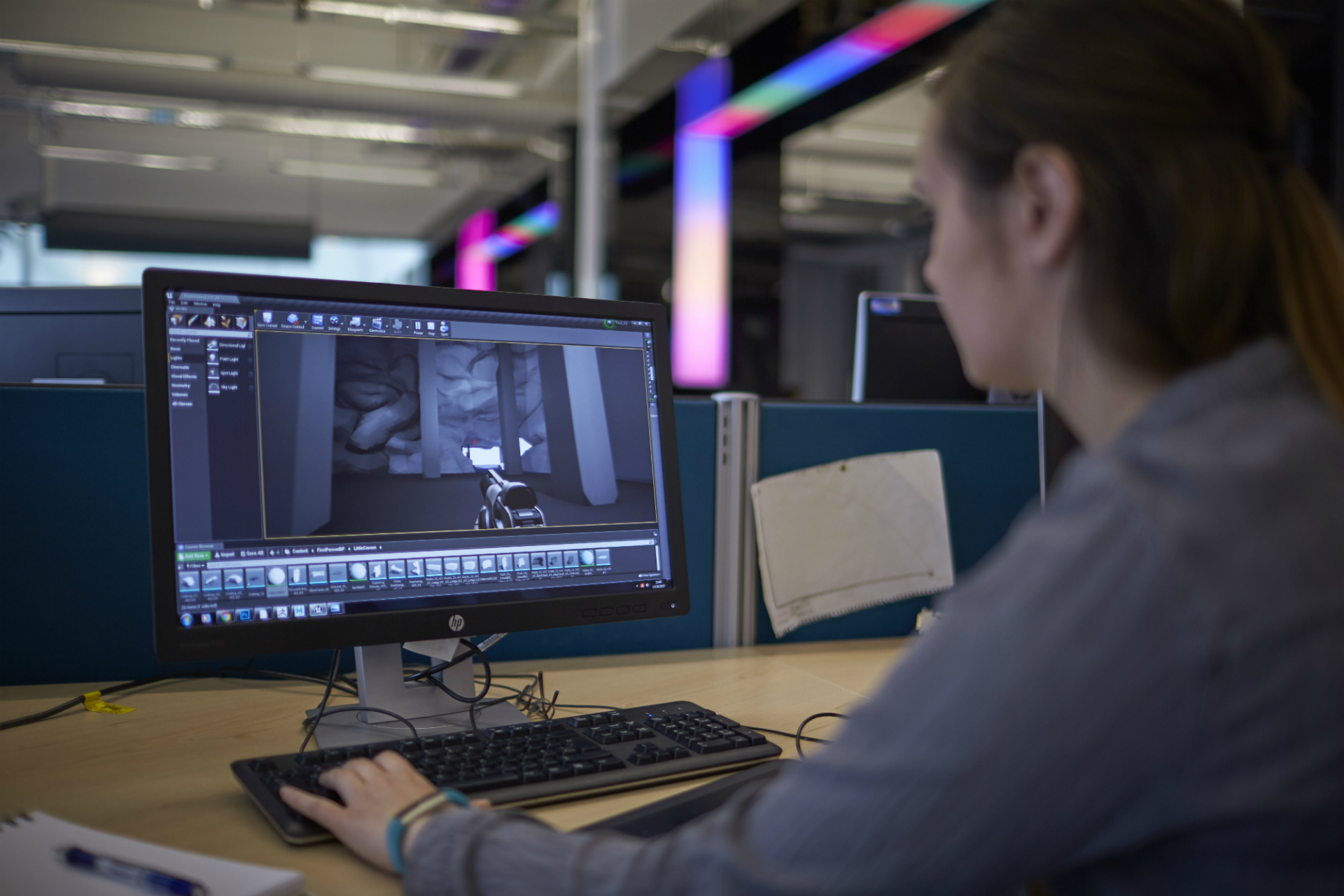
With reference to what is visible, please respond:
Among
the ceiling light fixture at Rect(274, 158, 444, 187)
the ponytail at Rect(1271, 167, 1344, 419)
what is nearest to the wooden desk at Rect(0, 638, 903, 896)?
the ponytail at Rect(1271, 167, 1344, 419)

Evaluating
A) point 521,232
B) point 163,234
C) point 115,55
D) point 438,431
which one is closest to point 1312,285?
point 438,431

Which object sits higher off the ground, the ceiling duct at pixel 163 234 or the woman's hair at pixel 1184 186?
the ceiling duct at pixel 163 234

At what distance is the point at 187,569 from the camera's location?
0.86m

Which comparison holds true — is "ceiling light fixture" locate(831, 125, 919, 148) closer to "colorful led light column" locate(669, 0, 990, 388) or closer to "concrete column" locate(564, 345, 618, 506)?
"colorful led light column" locate(669, 0, 990, 388)

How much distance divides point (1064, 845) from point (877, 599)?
103cm

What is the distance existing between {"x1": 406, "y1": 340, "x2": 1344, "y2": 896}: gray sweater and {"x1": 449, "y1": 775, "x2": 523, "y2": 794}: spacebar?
0.37 meters

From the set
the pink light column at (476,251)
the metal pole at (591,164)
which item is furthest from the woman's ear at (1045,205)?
the pink light column at (476,251)

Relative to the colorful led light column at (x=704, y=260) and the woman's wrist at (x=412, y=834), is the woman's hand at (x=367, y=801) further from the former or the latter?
the colorful led light column at (x=704, y=260)

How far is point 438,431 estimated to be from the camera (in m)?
0.99

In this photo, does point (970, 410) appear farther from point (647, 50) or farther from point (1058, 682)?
point (647, 50)

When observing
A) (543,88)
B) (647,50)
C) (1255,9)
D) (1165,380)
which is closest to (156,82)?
(543,88)

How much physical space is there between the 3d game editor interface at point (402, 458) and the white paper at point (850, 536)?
33 centimetres

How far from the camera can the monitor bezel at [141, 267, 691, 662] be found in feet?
2.80

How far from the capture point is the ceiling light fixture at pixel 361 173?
710 cm
